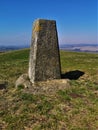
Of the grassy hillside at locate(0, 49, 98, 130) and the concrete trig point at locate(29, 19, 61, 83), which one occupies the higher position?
the concrete trig point at locate(29, 19, 61, 83)

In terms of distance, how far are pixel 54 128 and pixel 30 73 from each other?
6.32 metres

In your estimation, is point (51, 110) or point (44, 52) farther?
point (44, 52)

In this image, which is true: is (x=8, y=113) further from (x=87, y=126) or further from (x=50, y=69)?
(x=50, y=69)

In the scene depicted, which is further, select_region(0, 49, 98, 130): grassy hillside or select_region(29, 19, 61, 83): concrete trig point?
select_region(29, 19, 61, 83): concrete trig point

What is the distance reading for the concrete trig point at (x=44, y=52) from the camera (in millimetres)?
12328

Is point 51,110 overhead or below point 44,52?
below

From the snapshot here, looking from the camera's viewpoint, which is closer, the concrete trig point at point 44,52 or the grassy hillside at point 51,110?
the grassy hillside at point 51,110

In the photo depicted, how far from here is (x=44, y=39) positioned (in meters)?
12.4

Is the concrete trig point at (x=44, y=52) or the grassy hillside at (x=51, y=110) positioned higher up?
the concrete trig point at (x=44, y=52)

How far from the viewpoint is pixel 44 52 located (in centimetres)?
1245

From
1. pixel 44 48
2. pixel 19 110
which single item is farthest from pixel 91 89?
pixel 19 110

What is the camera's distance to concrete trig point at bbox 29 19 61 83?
40.4 ft

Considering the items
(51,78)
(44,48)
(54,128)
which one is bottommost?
(54,128)

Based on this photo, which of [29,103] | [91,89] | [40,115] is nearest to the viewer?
[40,115]
